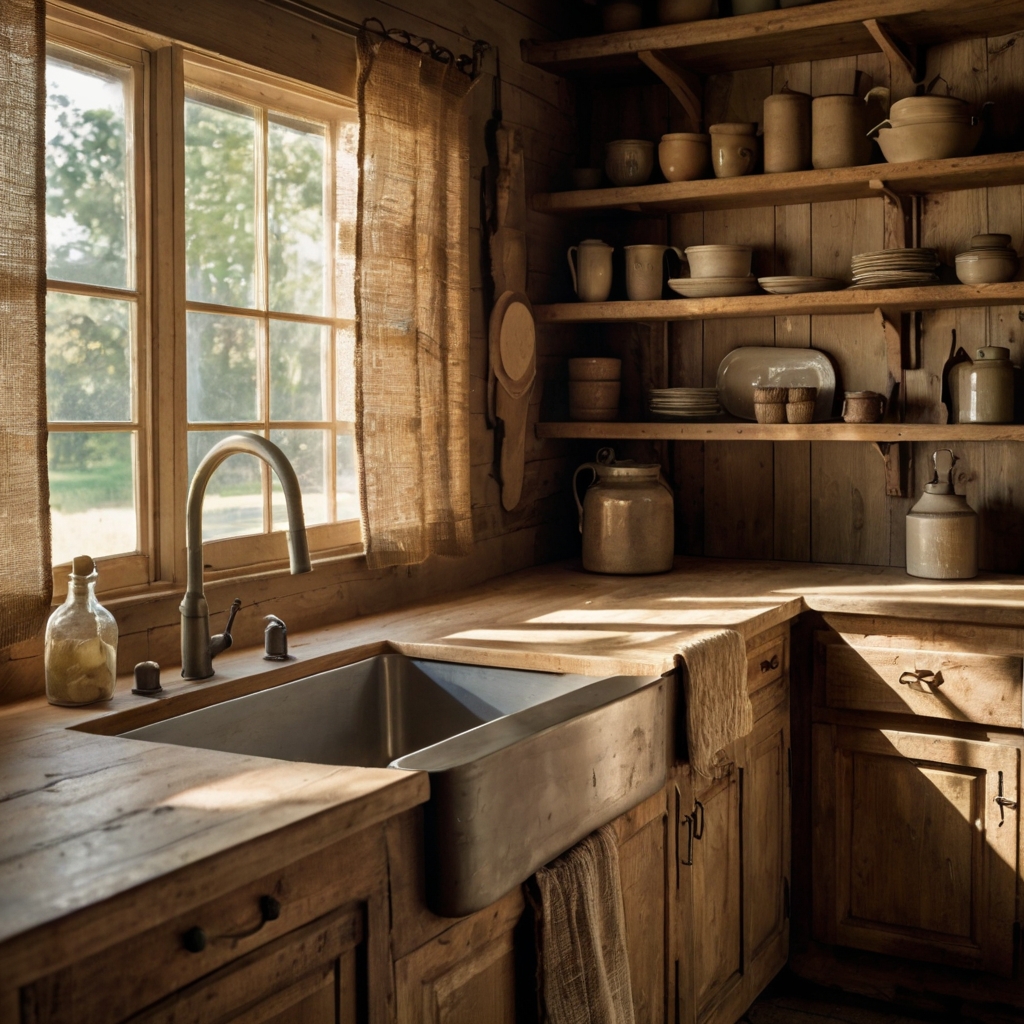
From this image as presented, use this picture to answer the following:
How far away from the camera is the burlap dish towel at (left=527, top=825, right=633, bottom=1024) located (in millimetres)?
1659

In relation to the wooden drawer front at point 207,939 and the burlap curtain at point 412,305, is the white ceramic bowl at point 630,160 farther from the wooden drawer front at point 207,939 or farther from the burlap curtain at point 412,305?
the wooden drawer front at point 207,939

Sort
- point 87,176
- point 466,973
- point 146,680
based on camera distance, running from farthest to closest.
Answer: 1. point 87,176
2. point 146,680
3. point 466,973

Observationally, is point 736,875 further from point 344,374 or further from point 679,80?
point 679,80

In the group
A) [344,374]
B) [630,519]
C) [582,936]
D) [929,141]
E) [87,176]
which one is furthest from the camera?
[630,519]

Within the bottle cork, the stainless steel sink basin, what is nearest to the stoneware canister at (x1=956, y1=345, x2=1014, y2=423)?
the stainless steel sink basin

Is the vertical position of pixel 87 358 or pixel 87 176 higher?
pixel 87 176

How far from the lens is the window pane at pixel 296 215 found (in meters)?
2.41

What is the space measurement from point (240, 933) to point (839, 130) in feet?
8.14

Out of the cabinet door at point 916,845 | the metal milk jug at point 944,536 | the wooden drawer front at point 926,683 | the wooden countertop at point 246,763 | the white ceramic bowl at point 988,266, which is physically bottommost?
the cabinet door at point 916,845

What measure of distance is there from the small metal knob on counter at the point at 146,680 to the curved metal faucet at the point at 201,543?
0.31 feet

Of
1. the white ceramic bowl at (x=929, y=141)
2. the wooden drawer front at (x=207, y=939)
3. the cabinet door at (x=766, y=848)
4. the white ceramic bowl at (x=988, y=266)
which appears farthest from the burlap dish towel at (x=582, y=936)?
the white ceramic bowl at (x=929, y=141)

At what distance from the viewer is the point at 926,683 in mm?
2596

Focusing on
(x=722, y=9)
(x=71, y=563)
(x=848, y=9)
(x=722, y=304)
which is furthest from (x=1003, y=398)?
(x=71, y=563)

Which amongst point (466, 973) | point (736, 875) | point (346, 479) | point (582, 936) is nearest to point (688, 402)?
point (346, 479)
